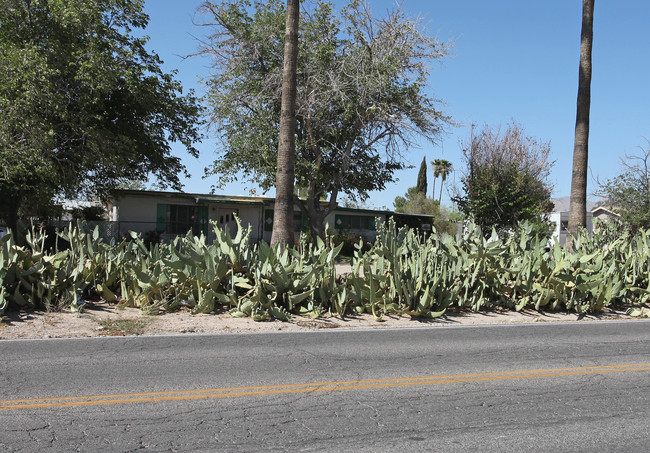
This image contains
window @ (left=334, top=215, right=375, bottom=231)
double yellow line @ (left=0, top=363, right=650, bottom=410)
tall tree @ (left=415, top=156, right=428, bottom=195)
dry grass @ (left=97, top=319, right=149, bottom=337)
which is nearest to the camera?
double yellow line @ (left=0, top=363, right=650, bottom=410)

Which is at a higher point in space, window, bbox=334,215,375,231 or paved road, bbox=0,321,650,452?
window, bbox=334,215,375,231

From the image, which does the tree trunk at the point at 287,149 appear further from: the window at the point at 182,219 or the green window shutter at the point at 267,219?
the green window shutter at the point at 267,219

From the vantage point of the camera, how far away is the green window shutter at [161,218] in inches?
1050

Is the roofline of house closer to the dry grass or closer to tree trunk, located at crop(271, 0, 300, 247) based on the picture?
tree trunk, located at crop(271, 0, 300, 247)

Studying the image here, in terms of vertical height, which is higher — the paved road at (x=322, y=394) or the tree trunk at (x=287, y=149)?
the tree trunk at (x=287, y=149)

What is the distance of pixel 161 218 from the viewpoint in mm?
26781

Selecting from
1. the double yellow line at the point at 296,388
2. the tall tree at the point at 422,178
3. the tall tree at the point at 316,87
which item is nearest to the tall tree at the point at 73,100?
the tall tree at the point at 316,87

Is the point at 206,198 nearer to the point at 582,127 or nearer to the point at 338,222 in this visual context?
the point at 338,222

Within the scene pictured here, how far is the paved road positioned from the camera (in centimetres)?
443

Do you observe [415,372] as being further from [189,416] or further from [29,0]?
[29,0]

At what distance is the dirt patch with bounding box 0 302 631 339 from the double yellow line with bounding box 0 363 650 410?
3.38 metres

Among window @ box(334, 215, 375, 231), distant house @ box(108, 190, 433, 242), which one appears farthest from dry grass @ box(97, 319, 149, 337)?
window @ box(334, 215, 375, 231)

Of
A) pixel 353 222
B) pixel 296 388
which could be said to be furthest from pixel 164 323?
pixel 353 222

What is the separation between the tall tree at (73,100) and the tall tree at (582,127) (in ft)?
50.1
